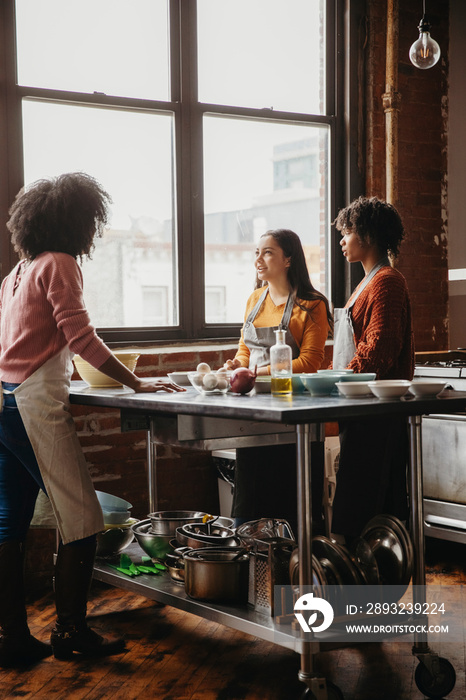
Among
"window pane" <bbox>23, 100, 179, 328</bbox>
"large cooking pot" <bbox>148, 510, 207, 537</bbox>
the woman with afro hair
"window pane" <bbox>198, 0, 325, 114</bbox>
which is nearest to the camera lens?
the woman with afro hair

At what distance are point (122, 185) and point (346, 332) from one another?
1550mm

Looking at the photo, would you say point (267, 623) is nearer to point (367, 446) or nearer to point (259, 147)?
point (367, 446)

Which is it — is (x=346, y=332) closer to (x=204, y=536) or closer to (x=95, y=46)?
(x=204, y=536)

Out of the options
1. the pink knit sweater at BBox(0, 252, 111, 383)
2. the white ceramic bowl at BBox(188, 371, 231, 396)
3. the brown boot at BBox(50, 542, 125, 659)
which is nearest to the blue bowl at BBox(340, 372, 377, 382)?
the white ceramic bowl at BBox(188, 371, 231, 396)

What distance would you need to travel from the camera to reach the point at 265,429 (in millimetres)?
2814

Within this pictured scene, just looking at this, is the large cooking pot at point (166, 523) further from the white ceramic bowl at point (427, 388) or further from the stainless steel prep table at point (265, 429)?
the white ceramic bowl at point (427, 388)

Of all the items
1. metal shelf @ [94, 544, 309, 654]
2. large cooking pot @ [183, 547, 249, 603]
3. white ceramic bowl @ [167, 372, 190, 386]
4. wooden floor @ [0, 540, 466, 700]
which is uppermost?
white ceramic bowl @ [167, 372, 190, 386]

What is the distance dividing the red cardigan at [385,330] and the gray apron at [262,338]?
38 centimetres

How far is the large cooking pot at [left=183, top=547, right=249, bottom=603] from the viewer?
108 inches

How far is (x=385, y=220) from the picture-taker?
3215 mm

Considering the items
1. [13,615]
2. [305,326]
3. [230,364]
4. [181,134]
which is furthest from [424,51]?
[13,615]

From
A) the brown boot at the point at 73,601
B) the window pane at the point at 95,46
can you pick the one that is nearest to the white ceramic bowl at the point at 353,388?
the brown boot at the point at 73,601

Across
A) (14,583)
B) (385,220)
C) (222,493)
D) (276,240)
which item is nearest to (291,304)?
(276,240)

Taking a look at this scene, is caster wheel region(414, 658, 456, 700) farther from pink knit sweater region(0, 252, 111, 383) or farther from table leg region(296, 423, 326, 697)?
pink knit sweater region(0, 252, 111, 383)
